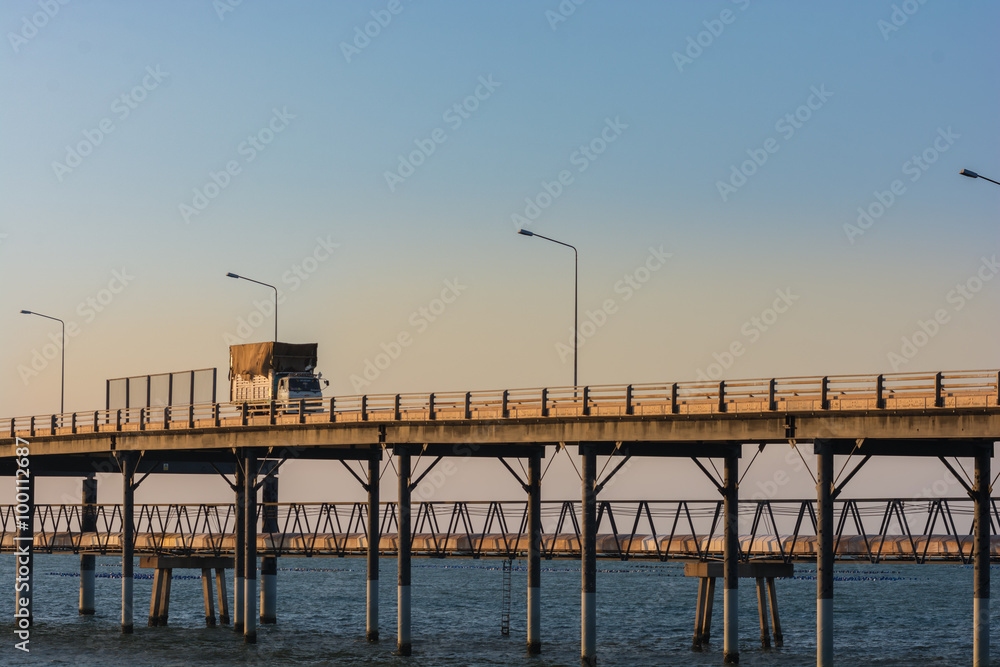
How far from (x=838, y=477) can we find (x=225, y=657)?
30.3 meters

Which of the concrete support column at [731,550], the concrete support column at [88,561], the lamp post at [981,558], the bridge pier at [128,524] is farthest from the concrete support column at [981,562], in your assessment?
the concrete support column at [88,561]

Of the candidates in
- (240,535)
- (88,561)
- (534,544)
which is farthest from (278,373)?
(88,561)

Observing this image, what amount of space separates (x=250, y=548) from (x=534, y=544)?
1310 centimetres

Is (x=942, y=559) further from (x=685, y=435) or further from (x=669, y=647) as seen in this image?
(x=669, y=647)

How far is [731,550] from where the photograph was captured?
2194 inches

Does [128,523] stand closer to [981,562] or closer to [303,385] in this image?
[303,385]

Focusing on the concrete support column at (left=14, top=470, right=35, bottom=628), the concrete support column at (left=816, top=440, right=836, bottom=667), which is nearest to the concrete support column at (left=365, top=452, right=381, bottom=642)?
the concrete support column at (left=14, top=470, right=35, bottom=628)

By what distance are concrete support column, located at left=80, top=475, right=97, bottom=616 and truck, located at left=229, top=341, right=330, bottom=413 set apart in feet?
57.6

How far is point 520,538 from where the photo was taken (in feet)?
214

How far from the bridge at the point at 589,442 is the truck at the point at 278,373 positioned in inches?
84.8

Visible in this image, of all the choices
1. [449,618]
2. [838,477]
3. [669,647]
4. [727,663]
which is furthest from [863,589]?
[838,477]

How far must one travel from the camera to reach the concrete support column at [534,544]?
193ft

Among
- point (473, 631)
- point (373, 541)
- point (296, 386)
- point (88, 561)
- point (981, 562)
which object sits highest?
point (296, 386)

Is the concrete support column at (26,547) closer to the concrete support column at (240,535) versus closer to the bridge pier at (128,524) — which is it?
the bridge pier at (128,524)
